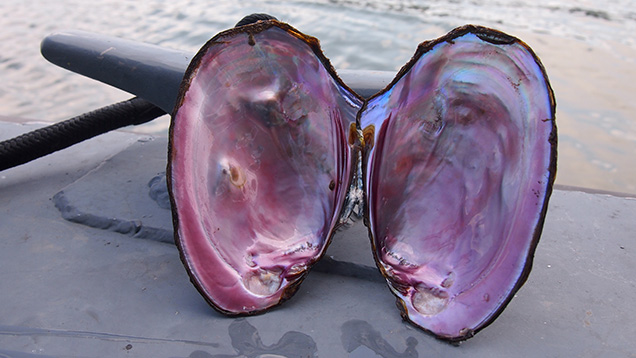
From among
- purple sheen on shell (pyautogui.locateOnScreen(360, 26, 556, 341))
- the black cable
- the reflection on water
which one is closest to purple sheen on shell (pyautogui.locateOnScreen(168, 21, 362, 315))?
purple sheen on shell (pyautogui.locateOnScreen(360, 26, 556, 341))

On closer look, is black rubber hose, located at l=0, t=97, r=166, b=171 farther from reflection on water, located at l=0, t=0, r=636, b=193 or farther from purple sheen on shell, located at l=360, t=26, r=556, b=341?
reflection on water, located at l=0, t=0, r=636, b=193

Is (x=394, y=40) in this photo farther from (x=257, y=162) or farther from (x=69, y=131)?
(x=257, y=162)

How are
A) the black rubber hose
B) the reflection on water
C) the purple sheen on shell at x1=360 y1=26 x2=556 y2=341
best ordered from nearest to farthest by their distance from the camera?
the purple sheen on shell at x1=360 y1=26 x2=556 y2=341 < the black rubber hose < the reflection on water

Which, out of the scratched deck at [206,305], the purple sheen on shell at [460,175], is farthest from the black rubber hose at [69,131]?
the purple sheen on shell at [460,175]

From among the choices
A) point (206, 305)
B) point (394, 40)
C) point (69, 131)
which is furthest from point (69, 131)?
point (394, 40)

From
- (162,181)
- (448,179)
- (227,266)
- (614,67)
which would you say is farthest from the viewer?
(614,67)

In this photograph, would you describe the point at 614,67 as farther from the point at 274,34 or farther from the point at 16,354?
the point at 16,354

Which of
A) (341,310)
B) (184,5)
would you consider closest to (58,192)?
(341,310)
